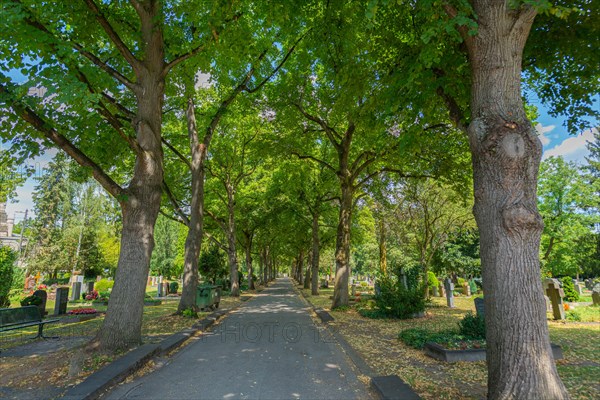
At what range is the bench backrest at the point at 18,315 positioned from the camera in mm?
8391

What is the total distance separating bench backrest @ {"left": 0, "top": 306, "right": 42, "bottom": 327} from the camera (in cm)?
839

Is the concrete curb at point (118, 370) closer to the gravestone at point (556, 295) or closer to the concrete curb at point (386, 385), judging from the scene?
the concrete curb at point (386, 385)

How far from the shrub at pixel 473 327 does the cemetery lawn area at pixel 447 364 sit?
1.17 m

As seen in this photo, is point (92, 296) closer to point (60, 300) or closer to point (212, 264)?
point (60, 300)

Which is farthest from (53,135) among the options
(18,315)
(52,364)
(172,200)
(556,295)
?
(556,295)

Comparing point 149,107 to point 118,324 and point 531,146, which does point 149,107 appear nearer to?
point 118,324

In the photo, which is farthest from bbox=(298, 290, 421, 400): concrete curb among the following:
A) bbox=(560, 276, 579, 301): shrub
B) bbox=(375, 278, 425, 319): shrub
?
bbox=(560, 276, 579, 301): shrub

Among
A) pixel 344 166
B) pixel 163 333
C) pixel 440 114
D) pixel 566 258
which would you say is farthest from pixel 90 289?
pixel 566 258

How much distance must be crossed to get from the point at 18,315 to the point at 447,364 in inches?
411

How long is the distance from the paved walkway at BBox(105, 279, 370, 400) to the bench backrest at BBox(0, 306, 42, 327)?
15.1ft

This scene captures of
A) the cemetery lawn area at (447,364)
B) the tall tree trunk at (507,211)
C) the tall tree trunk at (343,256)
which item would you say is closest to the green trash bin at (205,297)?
the tall tree trunk at (343,256)

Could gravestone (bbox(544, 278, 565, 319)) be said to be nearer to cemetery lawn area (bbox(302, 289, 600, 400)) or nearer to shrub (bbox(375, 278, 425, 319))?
cemetery lawn area (bbox(302, 289, 600, 400))

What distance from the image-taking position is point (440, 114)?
9406mm

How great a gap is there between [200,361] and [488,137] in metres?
6.44
